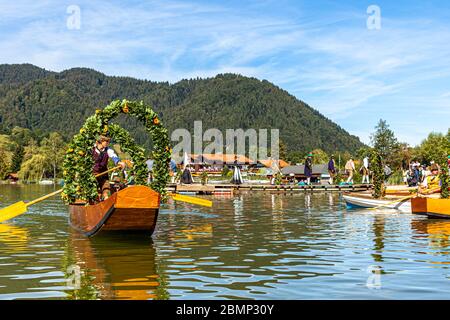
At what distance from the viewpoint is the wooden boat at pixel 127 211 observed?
14242 millimetres

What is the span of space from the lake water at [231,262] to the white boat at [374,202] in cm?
527

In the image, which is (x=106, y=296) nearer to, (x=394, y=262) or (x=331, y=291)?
(x=331, y=291)

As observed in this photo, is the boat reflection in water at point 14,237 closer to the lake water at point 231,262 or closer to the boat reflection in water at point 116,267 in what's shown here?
the lake water at point 231,262

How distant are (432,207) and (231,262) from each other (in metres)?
12.4

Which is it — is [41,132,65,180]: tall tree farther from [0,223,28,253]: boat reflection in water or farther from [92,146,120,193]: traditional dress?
[92,146,120,193]: traditional dress

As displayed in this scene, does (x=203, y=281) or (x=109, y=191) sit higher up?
(x=109, y=191)

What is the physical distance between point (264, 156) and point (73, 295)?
173294mm

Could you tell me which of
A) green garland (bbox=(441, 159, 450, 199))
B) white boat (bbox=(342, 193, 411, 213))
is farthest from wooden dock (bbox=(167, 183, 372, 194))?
green garland (bbox=(441, 159, 450, 199))

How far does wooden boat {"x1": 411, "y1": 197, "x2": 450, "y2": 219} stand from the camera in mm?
21234

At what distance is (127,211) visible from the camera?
1450 centimetres

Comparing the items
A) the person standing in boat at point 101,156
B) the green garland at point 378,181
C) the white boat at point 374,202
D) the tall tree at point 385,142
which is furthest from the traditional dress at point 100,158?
the tall tree at point 385,142

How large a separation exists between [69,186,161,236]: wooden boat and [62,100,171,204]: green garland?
4.03ft

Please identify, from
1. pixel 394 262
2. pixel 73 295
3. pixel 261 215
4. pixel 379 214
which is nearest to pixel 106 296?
pixel 73 295
